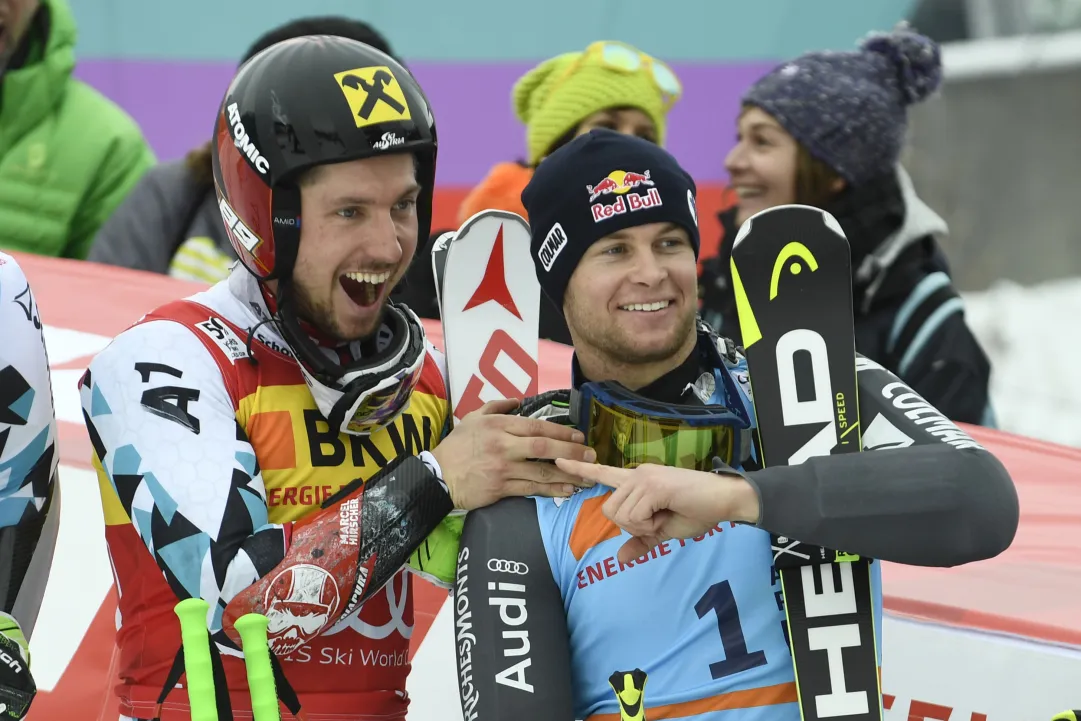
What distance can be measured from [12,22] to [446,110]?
5229mm

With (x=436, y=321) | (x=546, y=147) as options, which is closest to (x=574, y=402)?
(x=436, y=321)

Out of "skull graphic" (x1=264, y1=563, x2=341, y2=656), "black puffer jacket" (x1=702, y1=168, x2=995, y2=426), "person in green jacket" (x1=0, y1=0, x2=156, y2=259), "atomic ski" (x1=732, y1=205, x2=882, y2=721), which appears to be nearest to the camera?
"skull graphic" (x1=264, y1=563, x2=341, y2=656)

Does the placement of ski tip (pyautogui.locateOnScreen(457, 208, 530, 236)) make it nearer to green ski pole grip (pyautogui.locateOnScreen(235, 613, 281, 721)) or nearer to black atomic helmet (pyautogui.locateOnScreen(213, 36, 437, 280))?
black atomic helmet (pyautogui.locateOnScreen(213, 36, 437, 280))

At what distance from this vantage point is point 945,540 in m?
2.37

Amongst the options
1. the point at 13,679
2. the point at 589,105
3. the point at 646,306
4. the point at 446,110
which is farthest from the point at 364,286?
the point at 446,110

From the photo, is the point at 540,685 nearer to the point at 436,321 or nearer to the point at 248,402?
the point at 248,402

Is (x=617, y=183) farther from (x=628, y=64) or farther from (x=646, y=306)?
(x=628, y=64)

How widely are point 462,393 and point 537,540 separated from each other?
464mm

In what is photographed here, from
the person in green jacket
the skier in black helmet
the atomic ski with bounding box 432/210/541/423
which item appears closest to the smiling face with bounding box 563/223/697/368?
the skier in black helmet

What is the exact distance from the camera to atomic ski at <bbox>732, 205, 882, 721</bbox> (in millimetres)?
2580

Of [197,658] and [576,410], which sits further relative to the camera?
[576,410]

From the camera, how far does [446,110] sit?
32.3ft

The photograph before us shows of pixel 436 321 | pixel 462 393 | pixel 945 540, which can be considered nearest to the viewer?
pixel 945 540

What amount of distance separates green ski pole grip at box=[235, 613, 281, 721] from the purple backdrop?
761 cm
